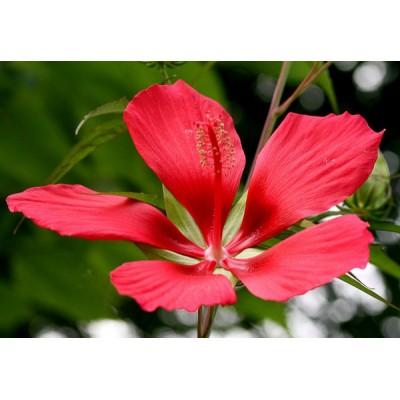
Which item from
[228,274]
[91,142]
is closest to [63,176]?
[91,142]

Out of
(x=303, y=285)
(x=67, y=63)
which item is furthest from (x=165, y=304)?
(x=67, y=63)

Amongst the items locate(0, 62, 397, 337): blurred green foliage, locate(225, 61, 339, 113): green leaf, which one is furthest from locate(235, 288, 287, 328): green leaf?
locate(225, 61, 339, 113): green leaf

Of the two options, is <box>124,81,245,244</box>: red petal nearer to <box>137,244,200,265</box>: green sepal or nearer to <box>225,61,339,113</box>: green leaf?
<box>137,244,200,265</box>: green sepal

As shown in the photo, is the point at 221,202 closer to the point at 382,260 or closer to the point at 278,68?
the point at 382,260

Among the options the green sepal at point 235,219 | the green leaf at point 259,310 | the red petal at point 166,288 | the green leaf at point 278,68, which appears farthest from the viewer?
the green leaf at point 259,310

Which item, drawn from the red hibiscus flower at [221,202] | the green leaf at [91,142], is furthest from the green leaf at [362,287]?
the green leaf at [91,142]

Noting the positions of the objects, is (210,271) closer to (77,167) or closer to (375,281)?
(375,281)

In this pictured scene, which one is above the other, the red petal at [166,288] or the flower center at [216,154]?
the flower center at [216,154]

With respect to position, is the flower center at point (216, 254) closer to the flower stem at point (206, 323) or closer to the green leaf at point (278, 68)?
the flower stem at point (206, 323)
